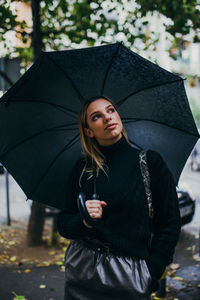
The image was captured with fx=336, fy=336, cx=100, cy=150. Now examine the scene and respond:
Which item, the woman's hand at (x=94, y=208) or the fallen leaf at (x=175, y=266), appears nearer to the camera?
the woman's hand at (x=94, y=208)

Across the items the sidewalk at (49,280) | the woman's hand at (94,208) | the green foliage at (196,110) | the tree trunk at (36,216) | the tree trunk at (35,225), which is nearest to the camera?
the woman's hand at (94,208)

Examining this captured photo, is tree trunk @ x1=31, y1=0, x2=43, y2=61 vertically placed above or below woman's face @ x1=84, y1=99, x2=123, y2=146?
above

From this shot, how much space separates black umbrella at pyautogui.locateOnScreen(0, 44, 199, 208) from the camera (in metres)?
2.31

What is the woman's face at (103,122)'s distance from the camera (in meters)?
2.05

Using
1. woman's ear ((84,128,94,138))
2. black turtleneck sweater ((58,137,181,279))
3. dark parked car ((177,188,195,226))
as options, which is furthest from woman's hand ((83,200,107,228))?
dark parked car ((177,188,195,226))

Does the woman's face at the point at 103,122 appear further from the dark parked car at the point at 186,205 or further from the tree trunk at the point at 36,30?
the dark parked car at the point at 186,205

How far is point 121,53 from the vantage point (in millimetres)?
2234

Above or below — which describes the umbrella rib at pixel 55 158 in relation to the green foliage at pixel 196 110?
above

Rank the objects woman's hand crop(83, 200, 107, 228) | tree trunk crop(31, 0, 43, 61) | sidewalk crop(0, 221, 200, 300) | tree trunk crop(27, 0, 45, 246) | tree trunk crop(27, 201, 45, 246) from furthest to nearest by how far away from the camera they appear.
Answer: tree trunk crop(27, 201, 45, 246) < tree trunk crop(27, 0, 45, 246) < tree trunk crop(31, 0, 43, 61) < sidewalk crop(0, 221, 200, 300) < woman's hand crop(83, 200, 107, 228)

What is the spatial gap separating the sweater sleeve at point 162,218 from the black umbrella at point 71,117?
594 mm

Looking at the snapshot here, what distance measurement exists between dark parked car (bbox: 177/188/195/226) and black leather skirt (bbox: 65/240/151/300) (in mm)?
4704

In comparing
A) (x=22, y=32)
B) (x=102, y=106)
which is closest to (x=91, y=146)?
(x=102, y=106)

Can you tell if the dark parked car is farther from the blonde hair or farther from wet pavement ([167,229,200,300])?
the blonde hair

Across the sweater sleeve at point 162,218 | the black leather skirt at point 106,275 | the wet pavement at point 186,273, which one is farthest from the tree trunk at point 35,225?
the sweater sleeve at point 162,218
